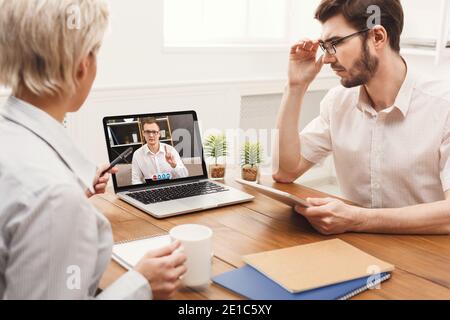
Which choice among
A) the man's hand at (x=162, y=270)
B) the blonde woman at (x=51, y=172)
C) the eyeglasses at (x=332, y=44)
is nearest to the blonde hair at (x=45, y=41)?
the blonde woman at (x=51, y=172)

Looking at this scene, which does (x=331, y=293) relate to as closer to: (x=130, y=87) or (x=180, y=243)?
(x=180, y=243)

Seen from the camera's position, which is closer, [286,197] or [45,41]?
[45,41]

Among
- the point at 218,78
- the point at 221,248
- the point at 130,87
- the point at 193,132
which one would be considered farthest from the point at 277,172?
the point at 218,78

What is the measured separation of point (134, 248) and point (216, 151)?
64cm

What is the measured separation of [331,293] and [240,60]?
245 cm

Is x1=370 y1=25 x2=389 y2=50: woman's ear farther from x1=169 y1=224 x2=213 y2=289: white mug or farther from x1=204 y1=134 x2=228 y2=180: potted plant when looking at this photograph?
x1=169 y1=224 x2=213 y2=289: white mug

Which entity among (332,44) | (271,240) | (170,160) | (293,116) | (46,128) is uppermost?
(332,44)

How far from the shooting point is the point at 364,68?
1722 millimetres

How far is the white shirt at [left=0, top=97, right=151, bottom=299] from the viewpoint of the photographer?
0.78m

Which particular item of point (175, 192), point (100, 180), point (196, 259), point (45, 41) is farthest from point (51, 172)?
point (175, 192)

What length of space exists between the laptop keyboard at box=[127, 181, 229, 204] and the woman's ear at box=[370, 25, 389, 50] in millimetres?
672

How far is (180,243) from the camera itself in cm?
104

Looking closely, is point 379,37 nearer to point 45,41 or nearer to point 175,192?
point 175,192

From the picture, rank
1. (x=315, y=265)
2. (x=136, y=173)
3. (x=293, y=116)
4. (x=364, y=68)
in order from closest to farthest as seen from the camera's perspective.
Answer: (x=315, y=265) < (x=136, y=173) < (x=364, y=68) < (x=293, y=116)
